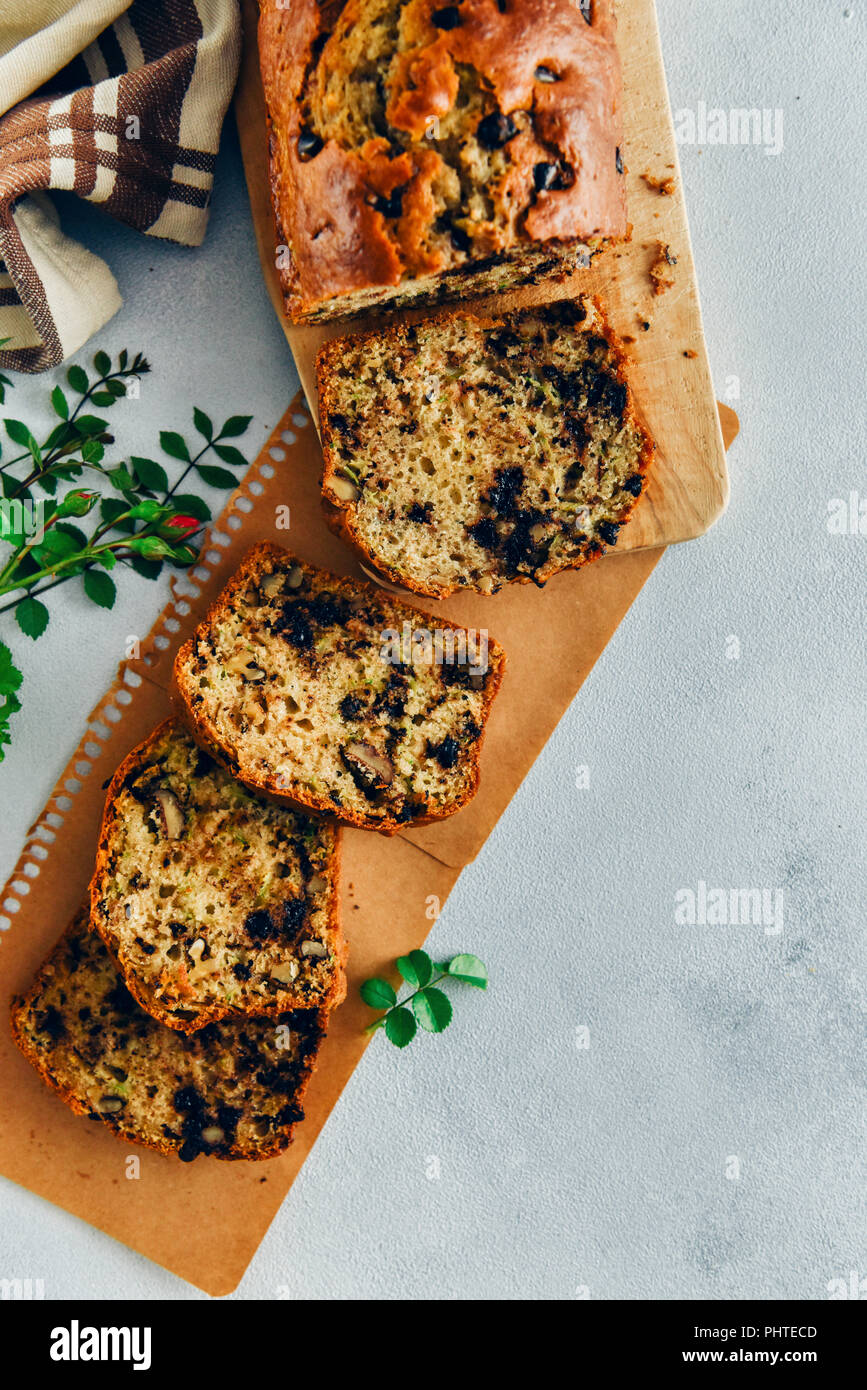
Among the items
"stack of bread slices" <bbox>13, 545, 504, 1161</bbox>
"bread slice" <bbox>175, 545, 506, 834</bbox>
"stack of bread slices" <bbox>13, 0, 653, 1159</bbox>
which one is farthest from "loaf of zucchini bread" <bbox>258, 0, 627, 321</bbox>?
"stack of bread slices" <bbox>13, 545, 504, 1161</bbox>

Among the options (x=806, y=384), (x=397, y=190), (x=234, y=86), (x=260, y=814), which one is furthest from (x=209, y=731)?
(x=806, y=384)

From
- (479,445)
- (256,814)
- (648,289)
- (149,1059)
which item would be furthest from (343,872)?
(648,289)

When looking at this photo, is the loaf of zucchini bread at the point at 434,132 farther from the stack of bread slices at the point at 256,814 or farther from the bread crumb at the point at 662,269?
the stack of bread slices at the point at 256,814

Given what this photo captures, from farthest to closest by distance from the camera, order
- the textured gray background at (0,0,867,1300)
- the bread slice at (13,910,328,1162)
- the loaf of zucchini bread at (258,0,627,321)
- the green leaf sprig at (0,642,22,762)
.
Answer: the textured gray background at (0,0,867,1300) < the bread slice at (13,910,328,1162) < the green leaf sprig at (0,642,22,762) < the loaf of zucchini bread at (258,0,627,321)

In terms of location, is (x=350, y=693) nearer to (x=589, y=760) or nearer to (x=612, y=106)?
(x=589, y=760)

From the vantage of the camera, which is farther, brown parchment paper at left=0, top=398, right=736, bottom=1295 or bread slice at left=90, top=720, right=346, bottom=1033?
brown parchment paper at left=0, top=398, right=736, bottom=1295

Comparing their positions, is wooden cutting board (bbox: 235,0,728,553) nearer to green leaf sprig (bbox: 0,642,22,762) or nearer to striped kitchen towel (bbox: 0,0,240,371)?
striped kitchen towel (bbox: 0,0,240,371)
